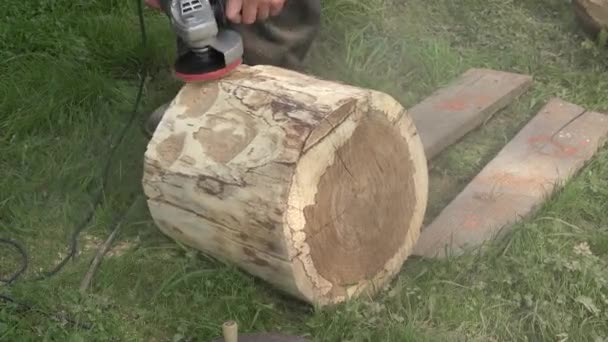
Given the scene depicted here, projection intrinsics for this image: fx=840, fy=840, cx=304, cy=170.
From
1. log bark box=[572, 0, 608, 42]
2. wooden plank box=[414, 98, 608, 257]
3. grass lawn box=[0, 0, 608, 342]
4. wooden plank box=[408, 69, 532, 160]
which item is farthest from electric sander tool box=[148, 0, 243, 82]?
log bark box=[572, 0, 608, 42]

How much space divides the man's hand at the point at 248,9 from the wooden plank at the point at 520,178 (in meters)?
0.98

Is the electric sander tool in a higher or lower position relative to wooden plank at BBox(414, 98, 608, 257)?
higher

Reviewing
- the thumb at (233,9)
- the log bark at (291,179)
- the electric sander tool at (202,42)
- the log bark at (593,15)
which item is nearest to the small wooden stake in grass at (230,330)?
the log bark at (291,179)

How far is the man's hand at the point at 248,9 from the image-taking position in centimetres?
284

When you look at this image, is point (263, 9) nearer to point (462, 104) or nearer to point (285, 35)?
point (285, 35)

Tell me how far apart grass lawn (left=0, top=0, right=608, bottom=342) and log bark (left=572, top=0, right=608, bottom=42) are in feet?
0.31

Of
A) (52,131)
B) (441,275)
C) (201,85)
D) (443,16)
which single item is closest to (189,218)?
(201,85)

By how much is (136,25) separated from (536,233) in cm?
223

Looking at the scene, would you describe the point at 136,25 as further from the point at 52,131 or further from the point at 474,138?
the point at 474,138

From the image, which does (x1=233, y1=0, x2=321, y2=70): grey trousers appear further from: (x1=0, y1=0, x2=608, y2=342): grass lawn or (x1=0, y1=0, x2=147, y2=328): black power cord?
(x1=0, y1=0, x2=147, y2=328): black power cord

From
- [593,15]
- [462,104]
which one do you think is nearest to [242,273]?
[462,104]

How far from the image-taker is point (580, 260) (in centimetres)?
289

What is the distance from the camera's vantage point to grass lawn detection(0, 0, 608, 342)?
8.75 ft

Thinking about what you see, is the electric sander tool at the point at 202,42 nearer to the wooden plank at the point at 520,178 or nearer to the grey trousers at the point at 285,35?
the grey trousers at the point at 285,35
